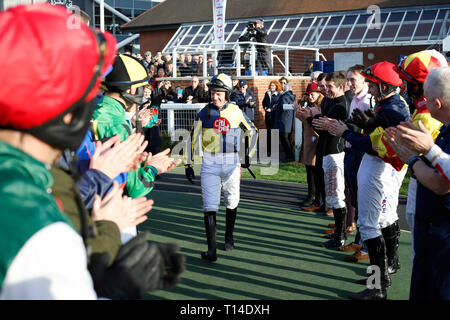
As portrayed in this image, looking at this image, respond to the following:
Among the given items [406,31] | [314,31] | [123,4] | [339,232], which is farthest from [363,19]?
[339,232]

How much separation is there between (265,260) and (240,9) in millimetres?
30364

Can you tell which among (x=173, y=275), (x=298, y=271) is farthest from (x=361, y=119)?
(x=173, y=275)

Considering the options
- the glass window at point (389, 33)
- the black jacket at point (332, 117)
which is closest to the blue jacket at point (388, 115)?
the black jacket at point (332, 117)

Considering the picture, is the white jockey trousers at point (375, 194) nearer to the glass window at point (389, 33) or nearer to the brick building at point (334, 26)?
the brick building at point (334, 26)

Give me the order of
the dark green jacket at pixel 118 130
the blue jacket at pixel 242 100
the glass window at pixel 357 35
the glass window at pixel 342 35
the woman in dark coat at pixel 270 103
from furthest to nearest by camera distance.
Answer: the glass window at pixel 342 35 → the glass window at pixel 357 35 → the woman in dark coat at pixel 270 103 → the blue jacket at pixel 242 100 → the dark green jacket at pixel 118 130

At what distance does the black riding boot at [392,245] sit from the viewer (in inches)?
225

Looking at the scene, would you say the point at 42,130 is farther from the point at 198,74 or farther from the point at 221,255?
the point at 198,74

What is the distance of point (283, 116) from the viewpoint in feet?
50.6

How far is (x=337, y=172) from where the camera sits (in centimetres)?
758

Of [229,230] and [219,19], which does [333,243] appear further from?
[219,19]

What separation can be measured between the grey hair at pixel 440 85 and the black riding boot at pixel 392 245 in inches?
98.1

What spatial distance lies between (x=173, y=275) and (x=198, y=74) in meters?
17.7

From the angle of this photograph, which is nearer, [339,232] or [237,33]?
[339,232]
